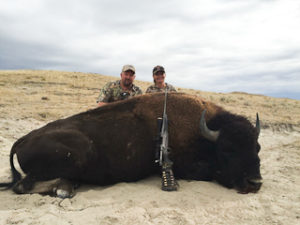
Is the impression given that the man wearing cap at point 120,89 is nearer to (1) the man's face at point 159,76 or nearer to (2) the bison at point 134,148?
(1) the man's face at point 159,76

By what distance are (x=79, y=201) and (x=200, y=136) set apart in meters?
2.12

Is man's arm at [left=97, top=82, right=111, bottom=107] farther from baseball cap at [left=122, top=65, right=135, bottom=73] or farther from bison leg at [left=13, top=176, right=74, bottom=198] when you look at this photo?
bison leg at [left=13, top=176, right=74, bottom=198]

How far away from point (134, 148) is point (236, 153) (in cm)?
159

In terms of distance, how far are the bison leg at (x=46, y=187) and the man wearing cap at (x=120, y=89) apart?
276 centimetres

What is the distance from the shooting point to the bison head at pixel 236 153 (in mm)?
3666

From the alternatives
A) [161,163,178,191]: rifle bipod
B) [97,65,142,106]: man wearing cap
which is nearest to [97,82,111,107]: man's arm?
[97,65,142,106]: man wearing cap

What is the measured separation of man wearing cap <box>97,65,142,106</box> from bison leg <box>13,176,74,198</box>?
9.07 feet

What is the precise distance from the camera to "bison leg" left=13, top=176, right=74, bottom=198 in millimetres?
3637

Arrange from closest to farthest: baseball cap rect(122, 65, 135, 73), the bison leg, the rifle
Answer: the bison leg, the rifle, baseball cap rect(122, 65, 135, 73)

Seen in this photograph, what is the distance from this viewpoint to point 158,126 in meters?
4.12

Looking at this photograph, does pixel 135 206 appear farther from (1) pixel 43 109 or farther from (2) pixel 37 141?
(1) pixel 43 109

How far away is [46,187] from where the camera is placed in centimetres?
380

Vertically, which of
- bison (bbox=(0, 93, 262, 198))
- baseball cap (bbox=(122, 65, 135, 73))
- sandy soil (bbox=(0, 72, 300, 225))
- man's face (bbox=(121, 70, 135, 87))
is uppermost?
baseball cap (bbox=(122, 65, 135, 73))

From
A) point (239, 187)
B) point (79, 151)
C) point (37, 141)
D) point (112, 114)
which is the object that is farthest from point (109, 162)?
point (239, 187)
